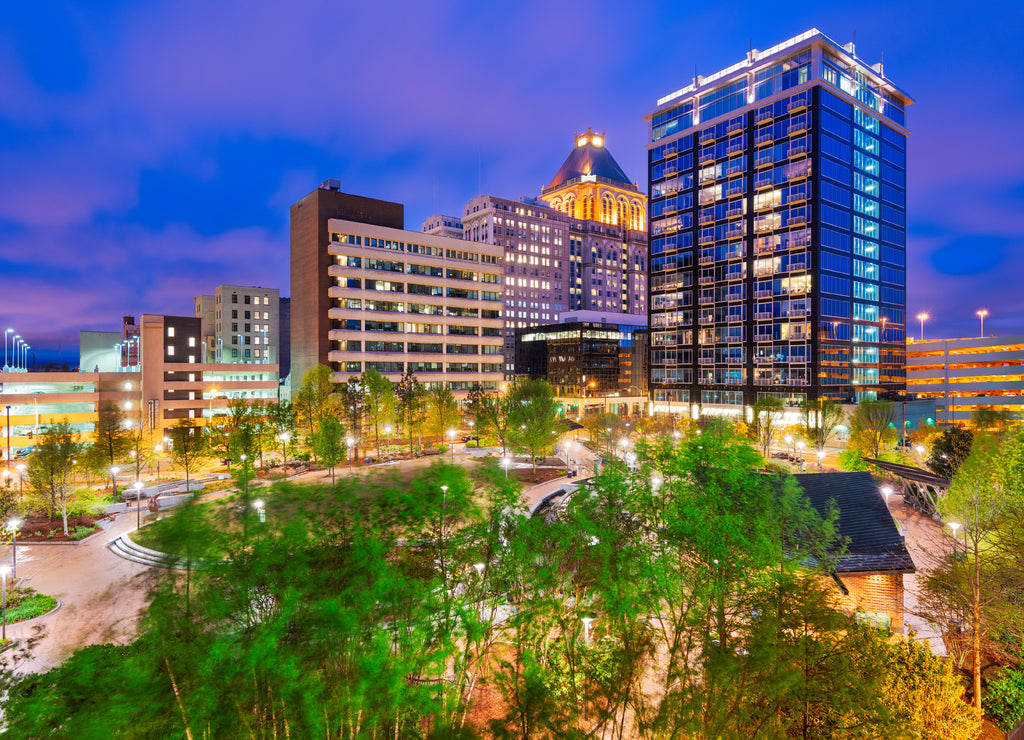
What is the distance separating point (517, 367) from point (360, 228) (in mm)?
80337

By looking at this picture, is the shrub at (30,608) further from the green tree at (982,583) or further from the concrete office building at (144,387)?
the concrete office building at (144,387)

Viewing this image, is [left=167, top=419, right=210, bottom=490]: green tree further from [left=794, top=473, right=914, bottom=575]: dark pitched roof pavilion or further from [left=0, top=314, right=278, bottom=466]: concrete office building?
[left=794, top=473, right=914, bottom=575]: dark pitched roof pavilion

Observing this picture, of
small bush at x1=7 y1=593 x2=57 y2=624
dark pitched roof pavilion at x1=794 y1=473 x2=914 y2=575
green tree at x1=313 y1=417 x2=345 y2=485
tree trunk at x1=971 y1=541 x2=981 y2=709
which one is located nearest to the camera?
tree trunk at x1=971 y1=541 x2=981 y2=709

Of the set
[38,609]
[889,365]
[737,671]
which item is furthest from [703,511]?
[889,365]

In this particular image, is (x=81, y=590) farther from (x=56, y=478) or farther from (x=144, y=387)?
(x=144, y=387)

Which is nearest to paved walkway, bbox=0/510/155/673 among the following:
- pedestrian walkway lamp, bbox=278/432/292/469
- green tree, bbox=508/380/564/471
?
pedestrian walkway lamp, bbox=278/432/292/469

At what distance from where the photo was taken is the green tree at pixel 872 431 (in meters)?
47.1

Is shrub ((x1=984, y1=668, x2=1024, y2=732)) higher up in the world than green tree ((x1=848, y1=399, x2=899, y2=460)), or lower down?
lower down

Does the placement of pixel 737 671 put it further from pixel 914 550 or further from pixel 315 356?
pixel 315 356

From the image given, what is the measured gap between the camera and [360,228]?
79062 millimetres

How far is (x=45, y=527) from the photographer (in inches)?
1206

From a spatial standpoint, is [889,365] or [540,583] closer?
[540,583]

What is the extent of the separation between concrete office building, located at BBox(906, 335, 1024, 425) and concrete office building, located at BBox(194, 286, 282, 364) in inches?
5558

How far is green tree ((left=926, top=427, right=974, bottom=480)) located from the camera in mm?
36531
